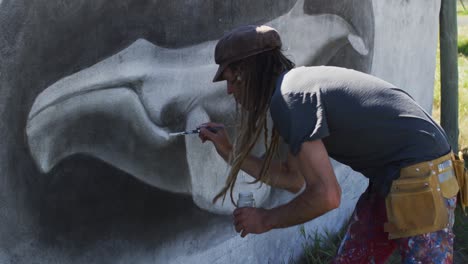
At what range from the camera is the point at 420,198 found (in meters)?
2.71

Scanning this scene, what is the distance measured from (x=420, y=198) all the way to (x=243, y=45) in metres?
0.83

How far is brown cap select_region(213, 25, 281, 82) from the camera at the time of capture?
2.61 m

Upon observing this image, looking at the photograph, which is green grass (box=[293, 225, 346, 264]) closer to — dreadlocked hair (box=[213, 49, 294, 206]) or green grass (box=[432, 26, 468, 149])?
dreadlocked hair (box=[213, 49, 294, 206])

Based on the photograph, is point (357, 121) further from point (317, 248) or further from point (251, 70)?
point (317, 248)

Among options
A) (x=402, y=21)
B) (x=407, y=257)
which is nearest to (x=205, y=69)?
(x=407, y=257)

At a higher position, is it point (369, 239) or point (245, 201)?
point (245, 201)

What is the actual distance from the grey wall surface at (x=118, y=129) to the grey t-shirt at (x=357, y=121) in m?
0.80

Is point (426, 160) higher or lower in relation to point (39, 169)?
higher

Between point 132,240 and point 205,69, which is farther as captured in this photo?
point 205,69

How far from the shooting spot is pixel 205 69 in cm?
349

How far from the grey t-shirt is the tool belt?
35 millimetres

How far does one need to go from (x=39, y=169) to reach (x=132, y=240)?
624 millimetres

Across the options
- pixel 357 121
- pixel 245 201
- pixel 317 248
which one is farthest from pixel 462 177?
pixel 317 248

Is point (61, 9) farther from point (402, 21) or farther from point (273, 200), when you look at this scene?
point (402, 21)
